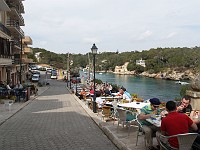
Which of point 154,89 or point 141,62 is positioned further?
point 141,62

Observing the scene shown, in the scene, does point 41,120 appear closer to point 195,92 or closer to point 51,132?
point 51,132

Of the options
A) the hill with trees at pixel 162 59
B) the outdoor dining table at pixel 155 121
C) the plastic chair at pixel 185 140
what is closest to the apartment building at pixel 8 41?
the outdoor dining table at pixel 155 121

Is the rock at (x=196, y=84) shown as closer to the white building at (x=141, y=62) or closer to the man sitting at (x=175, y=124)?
the man sitting at (x=175, y=124)

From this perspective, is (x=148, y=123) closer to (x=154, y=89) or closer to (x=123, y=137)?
(x=123, y=137)

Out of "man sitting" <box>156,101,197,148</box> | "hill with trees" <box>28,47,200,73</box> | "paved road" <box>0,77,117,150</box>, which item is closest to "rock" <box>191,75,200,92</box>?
"man sitting" <box>156,101,197,148</box>

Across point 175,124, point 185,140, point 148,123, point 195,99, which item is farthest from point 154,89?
point 185,140

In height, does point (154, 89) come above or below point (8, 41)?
below

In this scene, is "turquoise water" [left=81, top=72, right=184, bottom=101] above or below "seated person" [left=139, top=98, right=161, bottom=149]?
below

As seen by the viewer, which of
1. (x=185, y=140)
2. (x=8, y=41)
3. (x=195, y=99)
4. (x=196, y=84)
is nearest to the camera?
(x=185, y=140)

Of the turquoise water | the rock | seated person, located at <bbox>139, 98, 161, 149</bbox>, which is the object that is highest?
the rock

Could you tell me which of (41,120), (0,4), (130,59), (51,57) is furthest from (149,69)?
(41,120)

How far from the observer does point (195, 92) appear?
26.8 ft

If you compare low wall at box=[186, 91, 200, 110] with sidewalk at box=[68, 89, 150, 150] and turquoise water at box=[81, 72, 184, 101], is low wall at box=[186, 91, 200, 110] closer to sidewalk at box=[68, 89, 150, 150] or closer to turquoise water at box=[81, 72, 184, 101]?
sidewalk at box=[68, 89, 150, 150]

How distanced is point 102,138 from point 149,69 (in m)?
145
